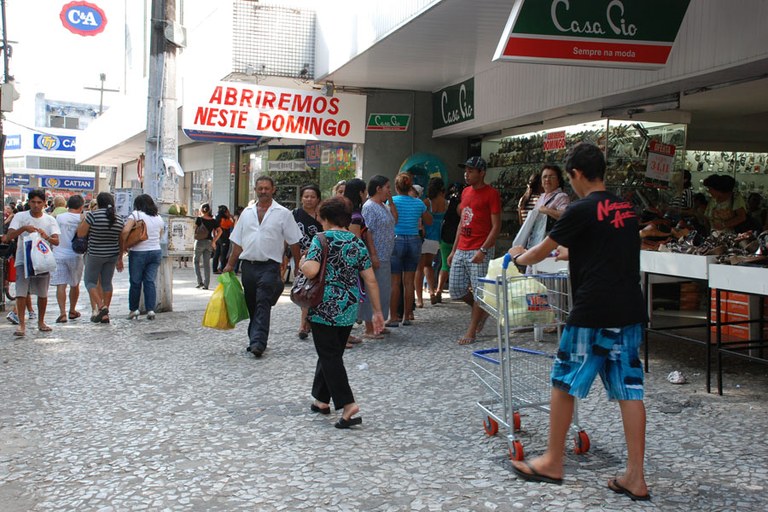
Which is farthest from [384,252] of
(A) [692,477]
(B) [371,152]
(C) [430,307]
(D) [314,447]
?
(B) [371,152]

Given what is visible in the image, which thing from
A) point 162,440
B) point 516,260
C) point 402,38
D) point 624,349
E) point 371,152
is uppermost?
point 402,38

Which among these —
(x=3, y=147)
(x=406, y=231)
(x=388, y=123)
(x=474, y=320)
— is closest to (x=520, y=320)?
(x=474, y=320)

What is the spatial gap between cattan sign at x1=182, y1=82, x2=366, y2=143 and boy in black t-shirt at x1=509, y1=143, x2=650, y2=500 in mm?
8568

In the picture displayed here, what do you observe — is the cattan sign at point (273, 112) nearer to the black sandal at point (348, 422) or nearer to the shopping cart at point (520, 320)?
the black sandal at point (348, 422)

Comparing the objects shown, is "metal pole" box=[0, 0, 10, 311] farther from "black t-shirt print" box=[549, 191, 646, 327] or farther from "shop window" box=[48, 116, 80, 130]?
"shop window" box=[48, 116, 80, 130]

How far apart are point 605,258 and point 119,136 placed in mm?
22685

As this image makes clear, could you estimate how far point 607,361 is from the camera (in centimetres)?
380

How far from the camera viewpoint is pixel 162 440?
4.90m

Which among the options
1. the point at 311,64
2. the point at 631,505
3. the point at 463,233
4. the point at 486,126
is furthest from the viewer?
the point at 311,64

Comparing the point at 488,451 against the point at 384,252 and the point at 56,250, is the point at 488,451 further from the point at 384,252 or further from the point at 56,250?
the point at 56,250

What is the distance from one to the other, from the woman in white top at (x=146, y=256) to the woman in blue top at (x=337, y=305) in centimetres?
541

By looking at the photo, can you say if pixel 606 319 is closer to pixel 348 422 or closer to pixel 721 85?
pixel 348 422

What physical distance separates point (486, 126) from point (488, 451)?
8.13m

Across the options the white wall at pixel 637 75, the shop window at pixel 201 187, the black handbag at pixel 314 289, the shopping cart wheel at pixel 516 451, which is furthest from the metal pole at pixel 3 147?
the shopping cart wheel at pixel 516 451
